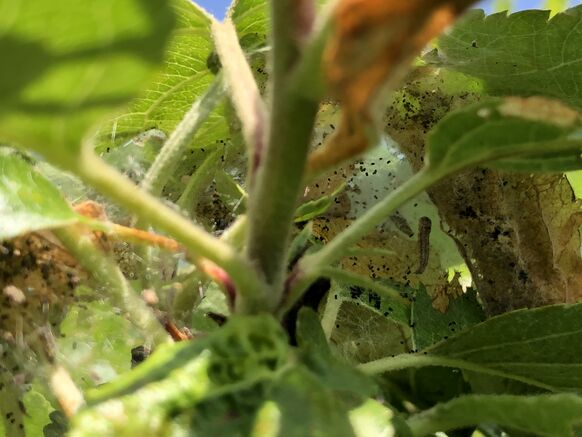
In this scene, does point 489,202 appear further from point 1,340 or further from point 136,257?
point 1,340

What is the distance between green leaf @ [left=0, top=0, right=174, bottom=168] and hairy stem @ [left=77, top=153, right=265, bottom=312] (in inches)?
1.6

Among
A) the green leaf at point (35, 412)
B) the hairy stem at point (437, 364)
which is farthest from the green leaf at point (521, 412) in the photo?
the green leaf at point (35, 412)

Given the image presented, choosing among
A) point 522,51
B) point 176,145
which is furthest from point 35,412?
point 522,51

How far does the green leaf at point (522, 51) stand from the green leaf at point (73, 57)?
0.55 m

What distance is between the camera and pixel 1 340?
1.93 ft

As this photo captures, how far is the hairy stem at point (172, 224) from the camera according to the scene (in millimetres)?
383

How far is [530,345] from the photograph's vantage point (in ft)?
2.10

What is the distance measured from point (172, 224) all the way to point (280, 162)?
2.5 inches

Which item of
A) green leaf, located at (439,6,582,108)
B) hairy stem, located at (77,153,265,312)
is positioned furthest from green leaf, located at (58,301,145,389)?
green leaf, located at (439,6,582,108)

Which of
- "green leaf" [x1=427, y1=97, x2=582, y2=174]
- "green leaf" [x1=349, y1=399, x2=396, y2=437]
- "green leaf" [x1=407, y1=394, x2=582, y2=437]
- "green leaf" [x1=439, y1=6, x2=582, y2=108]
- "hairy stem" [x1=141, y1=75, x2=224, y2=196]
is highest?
"green leaf" [x1=439, y1=6, x2=582, y2=108]

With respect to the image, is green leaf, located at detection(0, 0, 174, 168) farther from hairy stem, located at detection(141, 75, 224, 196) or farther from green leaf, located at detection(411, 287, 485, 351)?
green leaf, located at detection(411, 287, 485, 351)

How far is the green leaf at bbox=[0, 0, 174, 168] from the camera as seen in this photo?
300mm

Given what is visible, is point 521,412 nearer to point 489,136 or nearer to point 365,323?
point 489,136

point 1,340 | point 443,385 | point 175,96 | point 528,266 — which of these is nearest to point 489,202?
point 528,266
